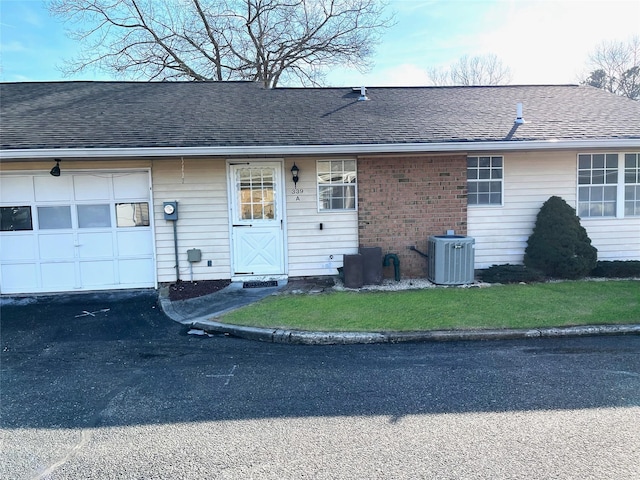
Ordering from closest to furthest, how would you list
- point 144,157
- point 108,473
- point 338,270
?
point 108,473, point 144,157, point 338,270

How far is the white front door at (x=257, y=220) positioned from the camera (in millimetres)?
9023

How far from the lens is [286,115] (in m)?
9.95

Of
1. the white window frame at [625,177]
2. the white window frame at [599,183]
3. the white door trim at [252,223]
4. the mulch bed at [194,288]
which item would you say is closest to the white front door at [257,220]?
the white door trim at [252,223]

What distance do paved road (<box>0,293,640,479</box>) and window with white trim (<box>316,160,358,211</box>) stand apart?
4.28 m

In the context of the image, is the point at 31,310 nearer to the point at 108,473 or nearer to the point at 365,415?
the point at 108,473

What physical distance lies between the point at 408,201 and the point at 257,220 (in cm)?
327

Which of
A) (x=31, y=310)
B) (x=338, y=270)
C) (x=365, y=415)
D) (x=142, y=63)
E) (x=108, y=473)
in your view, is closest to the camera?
(x=108, y=473)

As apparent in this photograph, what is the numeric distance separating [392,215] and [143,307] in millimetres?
5267

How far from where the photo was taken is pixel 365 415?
366cm

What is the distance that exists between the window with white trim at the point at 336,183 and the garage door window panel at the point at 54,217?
17.0 ft

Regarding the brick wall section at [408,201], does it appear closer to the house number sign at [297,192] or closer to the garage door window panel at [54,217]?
the house number sign at [297,192]

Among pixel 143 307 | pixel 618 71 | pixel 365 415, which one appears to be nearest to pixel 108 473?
pixel 365 415

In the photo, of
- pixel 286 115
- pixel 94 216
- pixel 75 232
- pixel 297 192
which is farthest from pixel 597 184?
pixel 75 232

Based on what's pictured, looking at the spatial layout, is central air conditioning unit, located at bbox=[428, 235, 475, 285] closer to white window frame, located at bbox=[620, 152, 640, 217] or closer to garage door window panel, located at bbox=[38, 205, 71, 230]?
white window frame, located at bbox=[620, 152, 640, 217]
